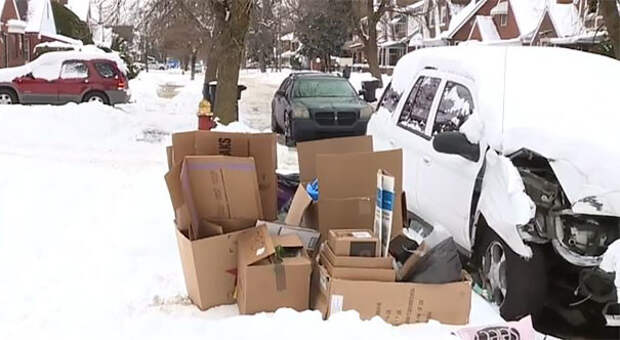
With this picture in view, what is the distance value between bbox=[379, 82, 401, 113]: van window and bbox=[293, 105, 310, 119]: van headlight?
25.8 feet

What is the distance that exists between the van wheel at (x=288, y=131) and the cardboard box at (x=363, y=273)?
11.3 m

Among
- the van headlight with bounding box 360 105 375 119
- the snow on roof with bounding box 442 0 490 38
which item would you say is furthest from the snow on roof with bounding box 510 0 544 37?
the van headlight with bounding box 360 105 375 119

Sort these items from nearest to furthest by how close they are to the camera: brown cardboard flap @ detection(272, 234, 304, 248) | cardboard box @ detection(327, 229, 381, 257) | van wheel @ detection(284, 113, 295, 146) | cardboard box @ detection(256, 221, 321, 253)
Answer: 1. cardboard box @ detection(327, 229, 381, 257)
2. brown cardboard flap @ detection(272, 234, 304, 248)
3. cardboard box @ detection(256, 221, 321, 253)
4. van wheel @ detection(284, 113, 295, 146)

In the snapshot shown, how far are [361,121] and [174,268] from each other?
10674mm

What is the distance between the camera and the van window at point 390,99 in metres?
7.20

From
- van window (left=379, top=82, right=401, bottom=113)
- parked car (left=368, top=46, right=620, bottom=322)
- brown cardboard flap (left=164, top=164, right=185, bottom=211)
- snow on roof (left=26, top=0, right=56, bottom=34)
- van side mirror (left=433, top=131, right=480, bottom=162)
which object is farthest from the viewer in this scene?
snow on roof (left=26, top=0, right=56, bottom=34)

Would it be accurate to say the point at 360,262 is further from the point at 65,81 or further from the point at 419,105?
the point at 65,81

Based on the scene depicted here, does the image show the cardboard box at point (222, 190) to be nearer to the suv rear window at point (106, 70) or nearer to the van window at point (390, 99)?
the van window at point (390, 99)

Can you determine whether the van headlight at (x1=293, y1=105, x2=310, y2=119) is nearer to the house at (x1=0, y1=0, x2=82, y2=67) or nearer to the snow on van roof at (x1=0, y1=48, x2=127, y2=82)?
the snow on van roof at (x1=0, y1=48, x2=127, y2=82)

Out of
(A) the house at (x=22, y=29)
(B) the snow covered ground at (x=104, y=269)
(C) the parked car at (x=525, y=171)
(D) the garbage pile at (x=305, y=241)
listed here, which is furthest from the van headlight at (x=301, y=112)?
(A) the house at (x=22, y=29)

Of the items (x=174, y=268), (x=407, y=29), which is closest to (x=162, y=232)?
(x=174, y=268)

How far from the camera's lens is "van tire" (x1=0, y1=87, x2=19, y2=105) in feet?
69.0

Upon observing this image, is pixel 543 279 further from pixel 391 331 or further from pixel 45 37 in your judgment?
pixel 45 37

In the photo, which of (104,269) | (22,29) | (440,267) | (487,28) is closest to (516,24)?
(487,28)
